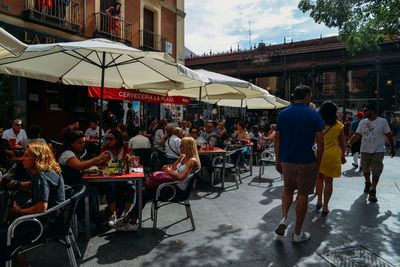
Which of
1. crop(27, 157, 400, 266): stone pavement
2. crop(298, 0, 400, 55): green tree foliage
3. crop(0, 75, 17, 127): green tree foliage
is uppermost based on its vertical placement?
crop(298, 0, 400, 55): green tree foliage

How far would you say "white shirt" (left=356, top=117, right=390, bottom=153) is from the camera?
18.0 feet

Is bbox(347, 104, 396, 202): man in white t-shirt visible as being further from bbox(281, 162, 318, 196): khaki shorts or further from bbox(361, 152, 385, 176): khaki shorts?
bbox(281, 162, 318, 196): khaki shorts

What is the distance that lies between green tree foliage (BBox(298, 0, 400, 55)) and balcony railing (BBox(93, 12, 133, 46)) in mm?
7954

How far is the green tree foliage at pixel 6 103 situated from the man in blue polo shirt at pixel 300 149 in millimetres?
7952

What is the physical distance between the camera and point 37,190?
2.61 metres

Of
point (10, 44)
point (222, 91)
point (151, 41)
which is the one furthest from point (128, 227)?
point (151, 41)

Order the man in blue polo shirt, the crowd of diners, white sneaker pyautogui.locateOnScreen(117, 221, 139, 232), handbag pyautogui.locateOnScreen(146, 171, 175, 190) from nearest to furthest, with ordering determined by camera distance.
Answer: the crowd of diners
the man in blue polo shirt
white sneaker pyautogui.locateOnScreen(117, 221, 139, 232)
handbag pyautogui.locateOnScreen(146, 171, 175, 190)

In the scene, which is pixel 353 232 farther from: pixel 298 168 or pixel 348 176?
pixel 348 176

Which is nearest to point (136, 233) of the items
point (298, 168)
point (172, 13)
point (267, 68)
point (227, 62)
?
point (298, 168)

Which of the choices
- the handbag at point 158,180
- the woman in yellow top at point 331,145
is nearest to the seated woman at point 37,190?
the handbag at point 158,180

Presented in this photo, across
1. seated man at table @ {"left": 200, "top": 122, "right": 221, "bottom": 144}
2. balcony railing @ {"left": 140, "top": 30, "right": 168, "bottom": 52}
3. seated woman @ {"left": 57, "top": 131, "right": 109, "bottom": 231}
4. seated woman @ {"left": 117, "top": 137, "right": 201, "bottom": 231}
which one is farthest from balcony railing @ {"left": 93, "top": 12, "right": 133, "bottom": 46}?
seated woman @ {"left": 117, "top": 137, "right": 201, "bottom": 231}

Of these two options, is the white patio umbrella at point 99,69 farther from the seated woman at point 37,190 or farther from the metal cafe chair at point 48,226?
the metal cafe chair at point 48,226

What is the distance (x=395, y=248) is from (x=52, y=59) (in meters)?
6.29

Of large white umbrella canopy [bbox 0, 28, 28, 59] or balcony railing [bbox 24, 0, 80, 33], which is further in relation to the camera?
balcony railing [bbox 24, 0, 80, 33]
